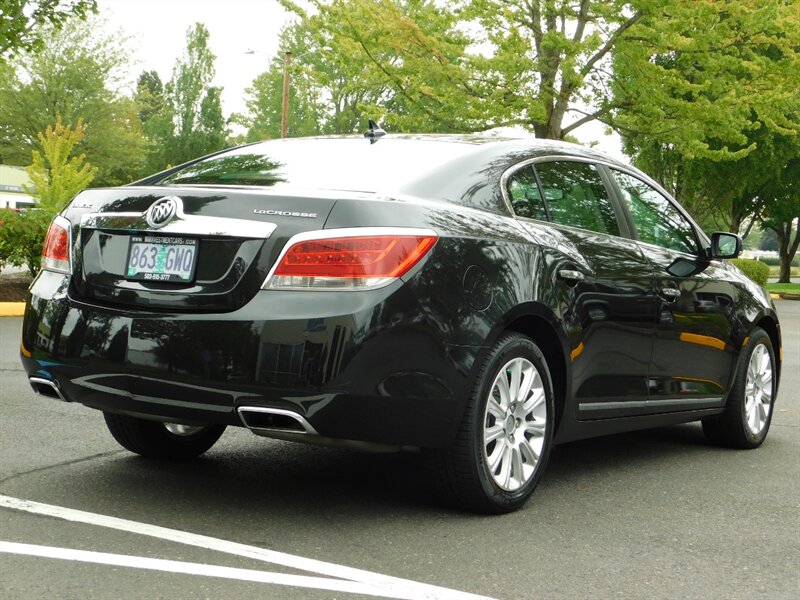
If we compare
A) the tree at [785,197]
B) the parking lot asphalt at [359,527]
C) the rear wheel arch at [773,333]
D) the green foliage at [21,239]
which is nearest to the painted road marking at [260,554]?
the parking lot asphalt at [359,527]

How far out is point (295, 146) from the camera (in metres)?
5.24

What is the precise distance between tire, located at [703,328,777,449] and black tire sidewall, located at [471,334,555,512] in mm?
2074

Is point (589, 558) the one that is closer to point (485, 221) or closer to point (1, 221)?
point (485, 221)

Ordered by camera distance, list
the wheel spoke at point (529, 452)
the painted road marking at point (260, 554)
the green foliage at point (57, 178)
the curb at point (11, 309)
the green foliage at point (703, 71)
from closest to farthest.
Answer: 1. the painted road marking at point (260, 554)
2. the wheel spoke at point (529, 452)
3. the curb at point (11, 309)
4. the green foliage at point (703, 71)
5. the green foliage at point (57, 178)

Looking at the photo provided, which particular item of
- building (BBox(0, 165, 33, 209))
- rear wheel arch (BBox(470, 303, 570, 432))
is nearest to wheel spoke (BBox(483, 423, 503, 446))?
rear wheel arch (BBox(470, 303, 570, 432))

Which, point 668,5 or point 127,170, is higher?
point 668,5

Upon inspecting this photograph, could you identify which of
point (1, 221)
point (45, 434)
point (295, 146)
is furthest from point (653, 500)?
point (1, 221)

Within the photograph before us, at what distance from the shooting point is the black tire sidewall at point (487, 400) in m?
4.32

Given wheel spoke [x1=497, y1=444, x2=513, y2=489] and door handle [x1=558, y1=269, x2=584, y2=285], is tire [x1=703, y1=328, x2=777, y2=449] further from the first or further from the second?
wheel spoke [x1=497, y1=444, x2=513, y2=489]

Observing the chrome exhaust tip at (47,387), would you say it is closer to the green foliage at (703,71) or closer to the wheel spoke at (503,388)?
the wheel spoke at (503,388)

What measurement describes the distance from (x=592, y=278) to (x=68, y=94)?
2226 inches

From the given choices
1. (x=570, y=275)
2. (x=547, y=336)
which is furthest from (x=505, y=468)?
(x=570, y=275)

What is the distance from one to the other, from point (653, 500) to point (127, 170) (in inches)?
2539

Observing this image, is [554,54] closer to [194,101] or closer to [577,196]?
[577,196]
